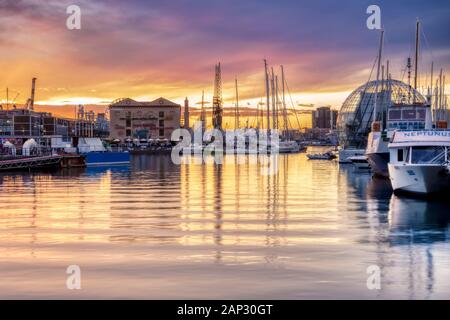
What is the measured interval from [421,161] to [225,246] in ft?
84.8

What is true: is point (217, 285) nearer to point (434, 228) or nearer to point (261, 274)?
point (261, 274)

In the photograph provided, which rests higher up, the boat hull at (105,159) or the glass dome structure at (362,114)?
the glass dome structure at (362,114)

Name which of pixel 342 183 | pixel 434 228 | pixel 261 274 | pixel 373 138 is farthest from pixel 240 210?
pixel 373 138

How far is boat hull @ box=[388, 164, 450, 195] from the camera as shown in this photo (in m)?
45.2

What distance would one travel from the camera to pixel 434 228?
3098 centimetres

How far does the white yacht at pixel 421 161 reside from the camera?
4550 cm

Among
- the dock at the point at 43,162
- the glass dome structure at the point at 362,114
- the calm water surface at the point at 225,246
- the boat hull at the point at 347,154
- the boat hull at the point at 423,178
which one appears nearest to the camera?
the calm water surface at the point at 225,246

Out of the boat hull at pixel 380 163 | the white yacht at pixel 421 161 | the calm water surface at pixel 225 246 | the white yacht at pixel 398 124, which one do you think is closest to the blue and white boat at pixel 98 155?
the boat hull at pixel 380 163

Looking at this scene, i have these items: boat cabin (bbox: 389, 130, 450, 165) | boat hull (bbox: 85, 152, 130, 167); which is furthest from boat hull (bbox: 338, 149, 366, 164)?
boat cabin (bbox: 389, 130, 450, 165)

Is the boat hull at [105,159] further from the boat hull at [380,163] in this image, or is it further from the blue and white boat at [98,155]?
the boat hull at [380,163]

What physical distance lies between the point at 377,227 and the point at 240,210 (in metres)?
10.2

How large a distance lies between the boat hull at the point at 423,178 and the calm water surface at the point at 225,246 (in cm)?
168

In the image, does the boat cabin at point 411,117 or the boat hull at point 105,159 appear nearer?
the boat cabin at point 411,117

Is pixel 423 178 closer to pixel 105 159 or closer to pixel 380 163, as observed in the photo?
pixel 380 163
